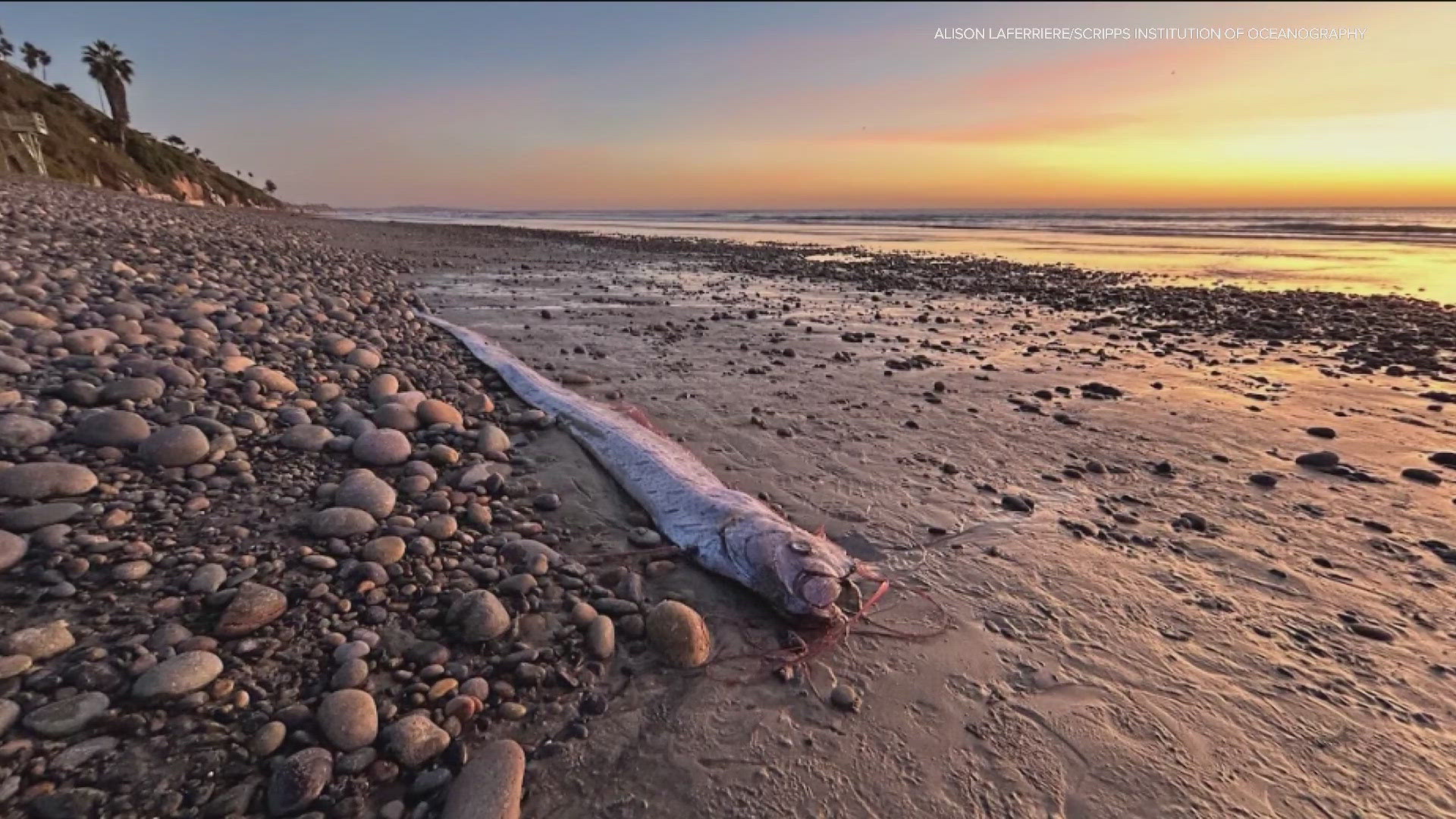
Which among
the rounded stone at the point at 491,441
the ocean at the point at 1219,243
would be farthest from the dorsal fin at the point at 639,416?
the ocean at the point at 1219,243

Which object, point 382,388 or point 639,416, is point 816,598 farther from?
point 382,388

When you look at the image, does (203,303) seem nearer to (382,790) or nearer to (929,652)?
(382,790)

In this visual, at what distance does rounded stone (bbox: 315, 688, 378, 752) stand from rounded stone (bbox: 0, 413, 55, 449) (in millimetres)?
2916

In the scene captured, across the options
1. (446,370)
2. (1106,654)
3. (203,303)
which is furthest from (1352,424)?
(203,303)

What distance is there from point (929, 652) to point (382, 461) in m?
3.45

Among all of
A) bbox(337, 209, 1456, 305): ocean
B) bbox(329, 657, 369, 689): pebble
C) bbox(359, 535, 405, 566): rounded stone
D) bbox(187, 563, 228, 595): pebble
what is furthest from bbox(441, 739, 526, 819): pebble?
bbox(337, 209, 1456, 305): ocean

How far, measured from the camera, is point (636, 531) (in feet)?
12.4

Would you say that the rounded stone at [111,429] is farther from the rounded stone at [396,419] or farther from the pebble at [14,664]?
the pebble at [14,664]

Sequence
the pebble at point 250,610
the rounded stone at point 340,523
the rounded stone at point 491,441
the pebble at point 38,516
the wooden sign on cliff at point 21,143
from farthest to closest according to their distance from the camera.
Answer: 1. the wooden sign on cliff at point 21,143
2. the rounded stone at point 491,441
3. the rounded stone at point 340,523
4. the pebble at point 38,516
5. the pebble at point 250,610

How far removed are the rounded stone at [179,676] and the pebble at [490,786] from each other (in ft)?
3.27

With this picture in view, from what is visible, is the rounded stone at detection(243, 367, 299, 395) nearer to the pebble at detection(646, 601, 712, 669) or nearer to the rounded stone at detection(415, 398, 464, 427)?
the rounded stone at detection(415, 398, 464, 427)

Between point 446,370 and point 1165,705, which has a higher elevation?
point 446,370

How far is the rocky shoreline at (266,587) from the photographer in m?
2.01

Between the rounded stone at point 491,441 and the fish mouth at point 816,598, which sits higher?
the rounded stone at point 491,441
